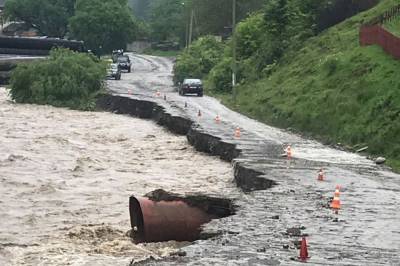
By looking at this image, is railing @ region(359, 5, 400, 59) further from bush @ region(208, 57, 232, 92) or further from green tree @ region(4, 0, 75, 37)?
green tree @ region(4, 0, 75, 37)

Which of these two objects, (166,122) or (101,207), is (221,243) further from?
(166,122)

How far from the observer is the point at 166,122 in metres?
44.6

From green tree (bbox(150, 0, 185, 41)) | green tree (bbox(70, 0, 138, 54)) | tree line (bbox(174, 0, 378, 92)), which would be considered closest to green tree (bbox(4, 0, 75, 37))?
green tree (bbox(70, 0, 138, 54))

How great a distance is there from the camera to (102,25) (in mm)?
105625

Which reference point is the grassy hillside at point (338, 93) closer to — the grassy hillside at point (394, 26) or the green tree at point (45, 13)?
the grassy hillside at point (394, 26)

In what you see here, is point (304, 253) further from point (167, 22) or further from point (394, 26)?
point (167, 22)

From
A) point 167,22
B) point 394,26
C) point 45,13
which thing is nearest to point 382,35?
point 394,26

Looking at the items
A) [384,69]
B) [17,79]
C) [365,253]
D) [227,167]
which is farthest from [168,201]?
[17,79]

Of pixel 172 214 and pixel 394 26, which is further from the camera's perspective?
pixel 394 26

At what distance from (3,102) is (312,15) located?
958 inches

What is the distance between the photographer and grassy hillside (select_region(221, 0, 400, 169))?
3267cm

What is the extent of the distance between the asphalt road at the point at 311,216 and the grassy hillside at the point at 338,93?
8.65ft

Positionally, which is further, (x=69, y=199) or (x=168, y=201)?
(x=69, y=199)

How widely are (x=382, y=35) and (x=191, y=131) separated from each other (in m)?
11.6
